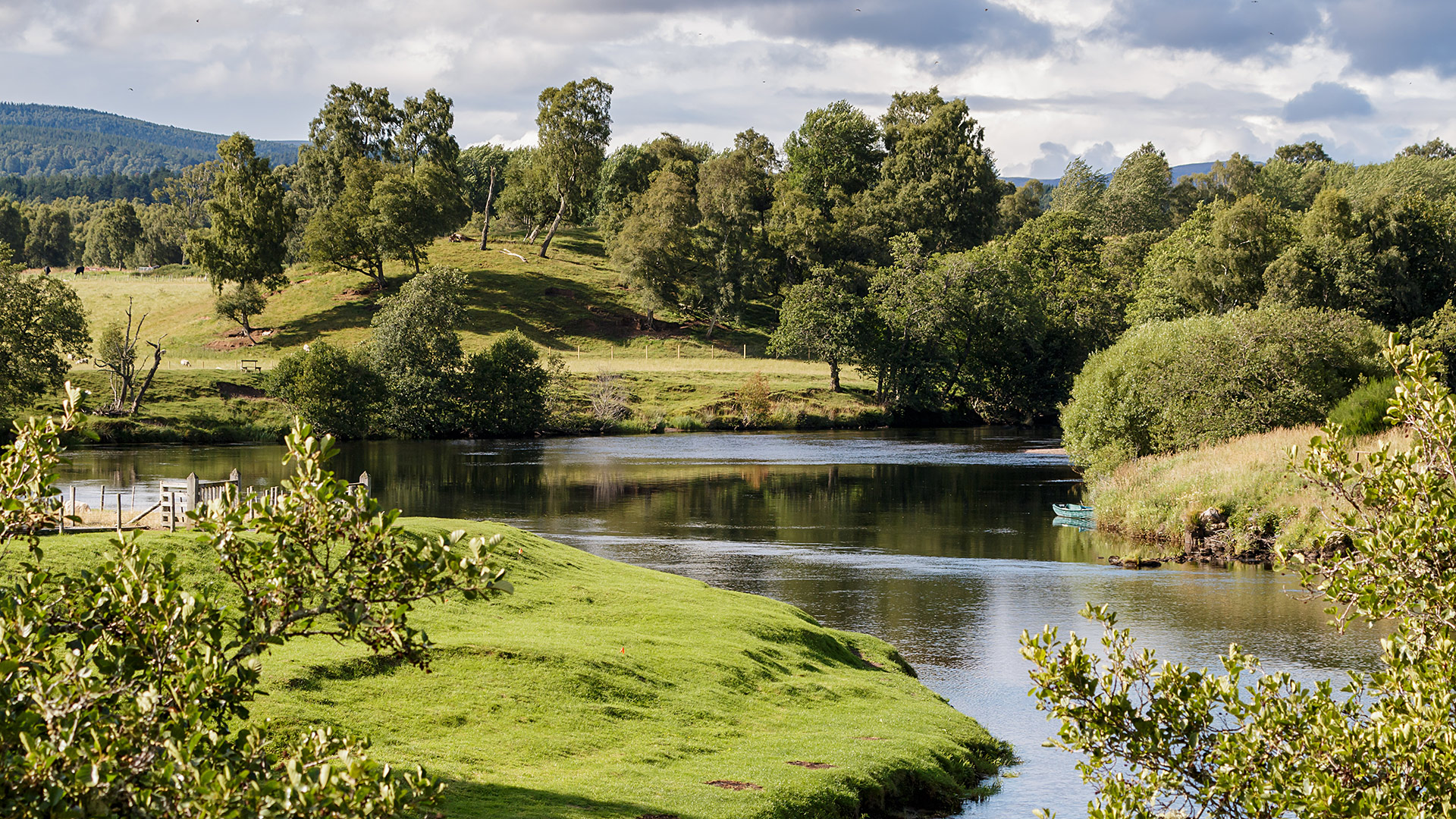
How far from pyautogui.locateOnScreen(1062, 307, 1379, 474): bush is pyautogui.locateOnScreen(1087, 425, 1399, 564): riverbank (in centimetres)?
271

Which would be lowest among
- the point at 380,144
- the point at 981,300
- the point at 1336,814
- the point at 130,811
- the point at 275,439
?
the point at 275,439

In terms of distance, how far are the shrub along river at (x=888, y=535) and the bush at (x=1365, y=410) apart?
12755 mm

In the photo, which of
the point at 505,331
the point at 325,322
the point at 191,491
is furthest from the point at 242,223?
the point at 191,491

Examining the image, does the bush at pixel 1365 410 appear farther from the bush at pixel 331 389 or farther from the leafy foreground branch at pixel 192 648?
the bush at pixel 331 389

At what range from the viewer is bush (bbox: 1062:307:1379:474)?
52.3 meters

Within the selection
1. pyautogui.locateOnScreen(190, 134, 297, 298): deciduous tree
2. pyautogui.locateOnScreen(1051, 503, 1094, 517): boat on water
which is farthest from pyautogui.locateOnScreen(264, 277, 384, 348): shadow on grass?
pyautogui.locateOnScreen(1051, 503, 1094, 517): boat on water

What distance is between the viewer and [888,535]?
4706cm

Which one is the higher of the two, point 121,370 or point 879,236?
point 879,236

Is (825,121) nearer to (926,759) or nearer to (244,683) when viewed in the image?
(926,759)

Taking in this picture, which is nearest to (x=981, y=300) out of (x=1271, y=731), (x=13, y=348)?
(x=13, y=348)

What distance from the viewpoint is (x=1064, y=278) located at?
111 meters

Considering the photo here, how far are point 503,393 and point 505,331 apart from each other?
1989 centimetres

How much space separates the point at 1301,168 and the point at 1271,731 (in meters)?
191

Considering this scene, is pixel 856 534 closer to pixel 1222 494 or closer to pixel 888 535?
pixel 888 535
